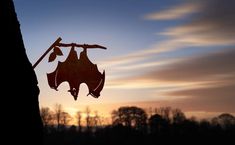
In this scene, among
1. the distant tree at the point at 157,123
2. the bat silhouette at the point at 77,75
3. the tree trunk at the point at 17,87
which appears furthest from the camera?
the distant tree at the point at 157,123

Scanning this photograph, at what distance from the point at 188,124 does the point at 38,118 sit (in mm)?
94184

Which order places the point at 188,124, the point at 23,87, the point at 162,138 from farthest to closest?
the point at 188,124
the point at 162,138
the point at 23,87

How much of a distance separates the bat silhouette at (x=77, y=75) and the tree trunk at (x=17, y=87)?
1.43m

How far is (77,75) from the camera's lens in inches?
278

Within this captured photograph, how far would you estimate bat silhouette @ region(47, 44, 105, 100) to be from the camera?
23.1 ft

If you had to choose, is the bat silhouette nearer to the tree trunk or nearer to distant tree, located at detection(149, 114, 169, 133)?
the tree trunk

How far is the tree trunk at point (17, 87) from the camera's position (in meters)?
5.23

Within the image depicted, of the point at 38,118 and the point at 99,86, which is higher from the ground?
the point at 99,86

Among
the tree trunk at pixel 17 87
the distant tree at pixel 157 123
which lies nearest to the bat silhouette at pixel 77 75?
the tree trunk at pixel 17 87

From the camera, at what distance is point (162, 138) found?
8319cm

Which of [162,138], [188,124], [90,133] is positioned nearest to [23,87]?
[162,138]

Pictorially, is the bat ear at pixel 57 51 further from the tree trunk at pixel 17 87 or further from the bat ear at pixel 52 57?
the tree trunk at pixel 17 87

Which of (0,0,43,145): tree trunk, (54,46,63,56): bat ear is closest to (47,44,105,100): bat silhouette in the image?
(54,46,63,56): bat ear

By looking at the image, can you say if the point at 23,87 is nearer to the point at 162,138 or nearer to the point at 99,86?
the point at 99,86
